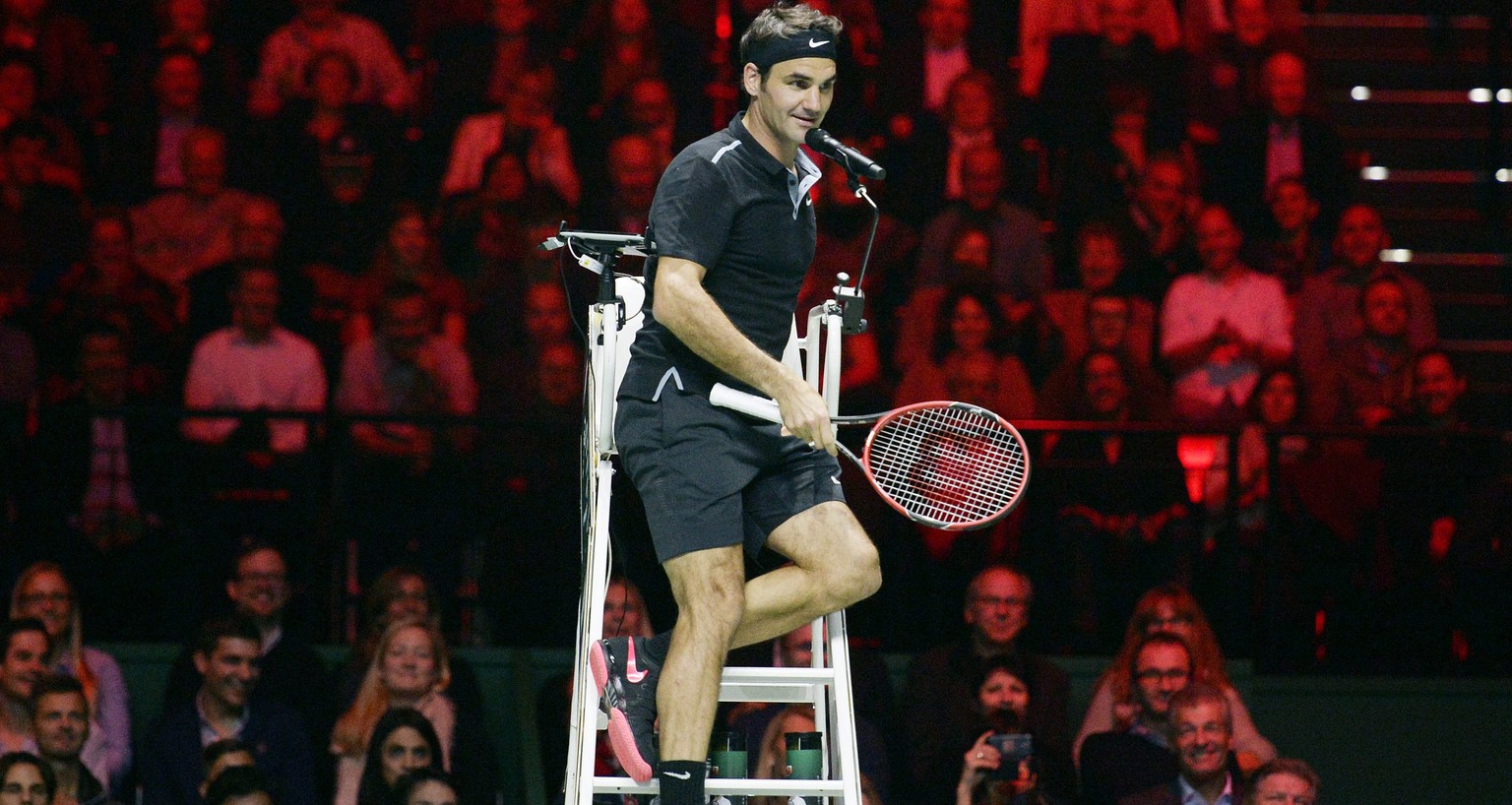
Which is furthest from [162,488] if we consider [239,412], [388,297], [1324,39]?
[1324,39]

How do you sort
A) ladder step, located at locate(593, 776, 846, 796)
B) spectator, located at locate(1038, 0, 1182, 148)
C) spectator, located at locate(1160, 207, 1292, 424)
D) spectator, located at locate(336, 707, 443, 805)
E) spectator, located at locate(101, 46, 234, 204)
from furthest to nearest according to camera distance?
spectator, located at locate(1038, 0, 1182, 148), spectator, located at locate(101, 46, 234, 204), spectator, located at locate(1160, 207, 1292, 424), spectator, located at locate(336, 707, 443, 805), ladder step, located at locate(593, 776, 846, 796)

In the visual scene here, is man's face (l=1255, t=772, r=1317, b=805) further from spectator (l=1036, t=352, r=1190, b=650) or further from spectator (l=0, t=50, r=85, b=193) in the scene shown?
spectator (l=0, t=50, r=85, b=193)

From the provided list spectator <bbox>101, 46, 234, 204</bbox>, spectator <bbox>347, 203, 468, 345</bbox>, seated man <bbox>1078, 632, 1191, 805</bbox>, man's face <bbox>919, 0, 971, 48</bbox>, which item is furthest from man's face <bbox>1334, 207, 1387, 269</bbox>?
spectator <bbox>101, 46, 234, 204</bbox>

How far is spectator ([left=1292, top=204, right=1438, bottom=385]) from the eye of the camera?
8922mm

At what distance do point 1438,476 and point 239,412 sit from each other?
4.60 metres

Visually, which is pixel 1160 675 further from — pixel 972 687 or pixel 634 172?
pixel 634 172

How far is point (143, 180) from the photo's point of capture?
942 cm

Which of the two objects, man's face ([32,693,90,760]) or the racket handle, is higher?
the racket handle

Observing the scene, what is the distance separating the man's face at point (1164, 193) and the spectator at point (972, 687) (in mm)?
2131

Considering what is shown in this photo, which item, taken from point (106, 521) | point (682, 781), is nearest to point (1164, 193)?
point (106, 521)

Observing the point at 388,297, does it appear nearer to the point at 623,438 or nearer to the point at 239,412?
the point at 239,412

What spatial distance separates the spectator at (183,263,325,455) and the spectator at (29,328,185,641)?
0.94ft

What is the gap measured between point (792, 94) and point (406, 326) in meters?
4.35

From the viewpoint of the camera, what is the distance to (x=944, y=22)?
965 centimetres
